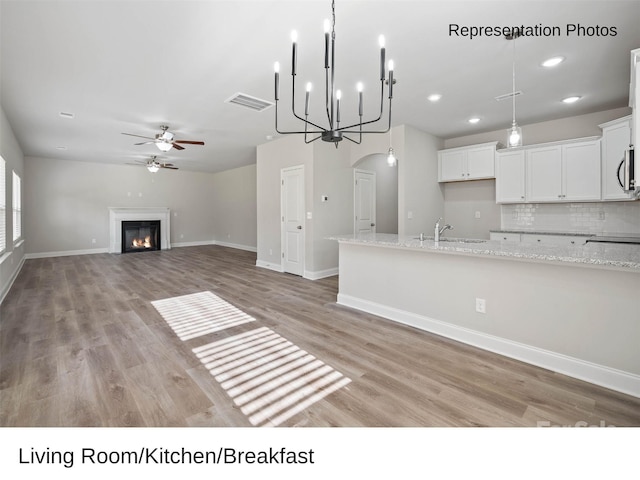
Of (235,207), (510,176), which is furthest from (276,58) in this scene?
(235,207)

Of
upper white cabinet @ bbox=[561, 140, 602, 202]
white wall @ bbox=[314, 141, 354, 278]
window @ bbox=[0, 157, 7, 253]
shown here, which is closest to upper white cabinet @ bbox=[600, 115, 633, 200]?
upper white cabinet @ bbox=[561, 140, 602, 202]

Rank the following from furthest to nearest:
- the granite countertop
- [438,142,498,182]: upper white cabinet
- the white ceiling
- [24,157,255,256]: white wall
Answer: [24,157,255,256]: white wall < [438,142,498,182]: upper white cabinet < the white ceiling < the granite countertop

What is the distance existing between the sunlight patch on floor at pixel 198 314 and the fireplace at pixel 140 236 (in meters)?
6.18

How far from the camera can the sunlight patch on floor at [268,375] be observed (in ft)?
6.32

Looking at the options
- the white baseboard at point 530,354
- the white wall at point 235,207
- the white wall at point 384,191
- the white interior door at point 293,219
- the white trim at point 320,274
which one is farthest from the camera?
the white wall at point 235,207

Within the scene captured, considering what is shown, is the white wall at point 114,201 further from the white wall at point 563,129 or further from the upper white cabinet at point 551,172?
the upper white cabinet at point 551,172

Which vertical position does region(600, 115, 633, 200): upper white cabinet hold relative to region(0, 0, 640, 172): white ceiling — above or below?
below

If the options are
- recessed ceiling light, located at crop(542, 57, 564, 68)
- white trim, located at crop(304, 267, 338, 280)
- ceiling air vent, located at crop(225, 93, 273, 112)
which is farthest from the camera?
white trim, located at crop(304, 267, 338, 280)

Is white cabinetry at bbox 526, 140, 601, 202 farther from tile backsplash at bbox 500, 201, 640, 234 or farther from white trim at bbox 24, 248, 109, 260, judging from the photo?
white trim at bbox 24, 248, 109, 260

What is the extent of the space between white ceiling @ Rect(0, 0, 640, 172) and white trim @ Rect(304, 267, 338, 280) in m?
2.63

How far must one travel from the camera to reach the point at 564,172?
464 cm

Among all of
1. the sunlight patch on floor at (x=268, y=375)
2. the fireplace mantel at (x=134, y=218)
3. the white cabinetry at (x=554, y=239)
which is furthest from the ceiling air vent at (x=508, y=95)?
the fireplace mantel at (x=134, y=218)

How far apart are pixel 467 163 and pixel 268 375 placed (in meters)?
5.17

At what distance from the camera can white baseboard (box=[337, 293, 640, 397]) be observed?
2105mm
